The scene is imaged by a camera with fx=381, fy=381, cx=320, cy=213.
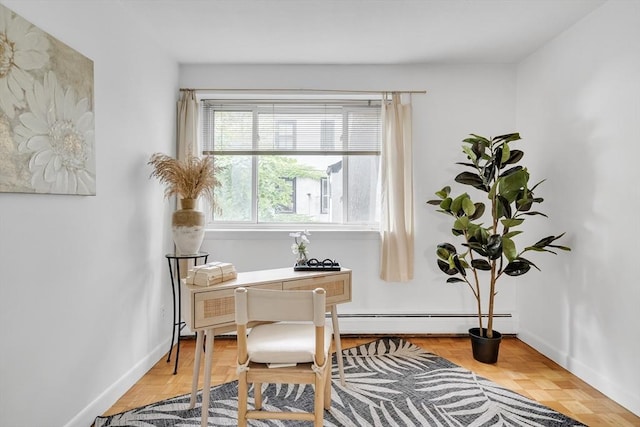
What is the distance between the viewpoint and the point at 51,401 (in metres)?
1.91

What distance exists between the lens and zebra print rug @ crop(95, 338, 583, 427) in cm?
222

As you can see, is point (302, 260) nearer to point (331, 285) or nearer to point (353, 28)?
point (331, 285)

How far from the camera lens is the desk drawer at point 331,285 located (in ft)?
8.04

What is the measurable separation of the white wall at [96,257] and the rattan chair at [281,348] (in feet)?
3.21

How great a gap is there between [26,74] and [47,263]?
89 cm

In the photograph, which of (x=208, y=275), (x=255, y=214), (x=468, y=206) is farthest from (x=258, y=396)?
(x=468, y=206)

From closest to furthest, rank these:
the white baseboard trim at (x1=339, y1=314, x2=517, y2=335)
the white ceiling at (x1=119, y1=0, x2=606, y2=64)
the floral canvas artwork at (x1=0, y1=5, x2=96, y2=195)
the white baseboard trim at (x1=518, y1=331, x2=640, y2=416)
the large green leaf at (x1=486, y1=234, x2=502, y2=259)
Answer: the floral canvas artwork at (x1=0, y1=5, x2=96, y2=195)
the white baseboard trim at (x1=518, y1=331, x2=640, y2=416)
the white ceiling at (x1=119, y1=0, x2=606, y2=64)
the large green leaf at (x1=486, y1=234, x2=502, y2=259)
the white baseboard trim at (x1=339, y1=314, x2=517, y2=335)

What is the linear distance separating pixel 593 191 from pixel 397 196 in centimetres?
150

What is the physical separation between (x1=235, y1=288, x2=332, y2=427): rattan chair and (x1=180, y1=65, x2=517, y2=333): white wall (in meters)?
1.76

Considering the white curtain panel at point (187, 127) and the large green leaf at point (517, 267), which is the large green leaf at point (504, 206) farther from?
the white curtain panel at point (187, 127)

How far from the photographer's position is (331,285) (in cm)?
258

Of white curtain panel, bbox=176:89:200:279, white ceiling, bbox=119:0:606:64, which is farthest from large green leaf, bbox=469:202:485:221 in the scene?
white curtain panel, bbox=176:89:200:279

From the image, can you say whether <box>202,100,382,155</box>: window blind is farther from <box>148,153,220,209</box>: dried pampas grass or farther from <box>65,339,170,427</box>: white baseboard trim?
<box>65,339,170,427</box>: white baseboard trim

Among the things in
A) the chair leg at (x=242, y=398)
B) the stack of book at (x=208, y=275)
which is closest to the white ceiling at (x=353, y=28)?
the stack of book at (x=208, y=275)
